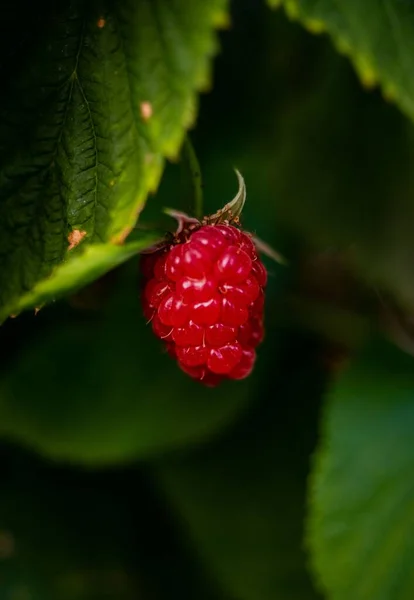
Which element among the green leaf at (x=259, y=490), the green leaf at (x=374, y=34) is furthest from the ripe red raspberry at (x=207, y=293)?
the green leaf at (x=259, y=490)

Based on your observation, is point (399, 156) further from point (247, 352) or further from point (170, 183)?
point (247, 352)

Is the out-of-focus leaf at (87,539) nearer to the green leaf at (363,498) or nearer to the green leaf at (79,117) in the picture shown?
the green leaf at (363,498)

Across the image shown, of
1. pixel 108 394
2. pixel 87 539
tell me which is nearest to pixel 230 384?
pixel 108 394

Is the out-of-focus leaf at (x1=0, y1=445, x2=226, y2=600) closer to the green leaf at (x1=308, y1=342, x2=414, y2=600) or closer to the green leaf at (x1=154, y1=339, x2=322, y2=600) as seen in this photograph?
the green leaf at (x1=154, y1=339, x2=322, y2=600)

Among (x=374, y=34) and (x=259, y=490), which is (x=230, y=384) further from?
(x=374, y=34)

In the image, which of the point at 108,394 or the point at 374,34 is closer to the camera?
the point at 374,34

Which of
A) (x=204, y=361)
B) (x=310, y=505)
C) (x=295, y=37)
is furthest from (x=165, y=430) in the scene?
(x=295, y=37)

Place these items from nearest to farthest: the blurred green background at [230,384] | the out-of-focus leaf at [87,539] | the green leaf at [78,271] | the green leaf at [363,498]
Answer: the green leaf at [78,271] → the green leaf at [363,498] → the blurred green background at [230,384] → the out-of-focus leaf at [87,539]
